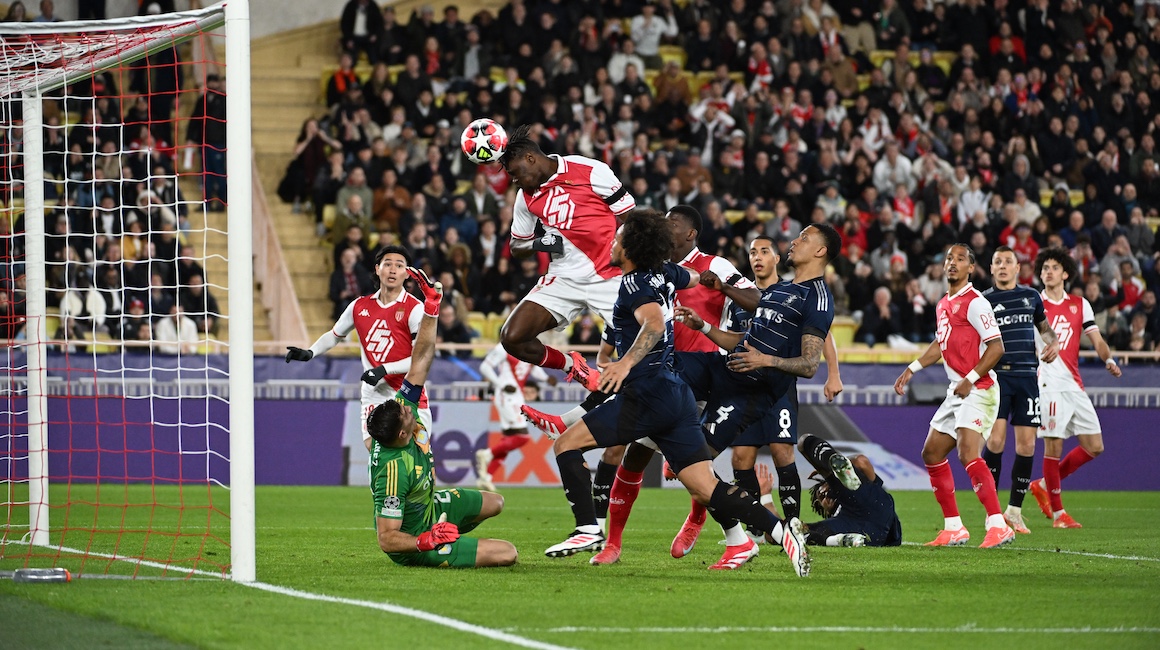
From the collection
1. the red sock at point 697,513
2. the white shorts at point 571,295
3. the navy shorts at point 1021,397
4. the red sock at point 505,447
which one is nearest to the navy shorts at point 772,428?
the red sock at point 697,513

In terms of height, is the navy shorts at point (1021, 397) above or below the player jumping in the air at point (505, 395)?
above

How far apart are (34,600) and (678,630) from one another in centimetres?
322

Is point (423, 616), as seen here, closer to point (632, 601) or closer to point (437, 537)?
point (632, 601)

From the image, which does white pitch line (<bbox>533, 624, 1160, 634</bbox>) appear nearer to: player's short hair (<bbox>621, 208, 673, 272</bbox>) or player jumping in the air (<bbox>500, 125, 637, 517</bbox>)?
player's short hair (<bbox>621, 208, 673, 272</bbox>)

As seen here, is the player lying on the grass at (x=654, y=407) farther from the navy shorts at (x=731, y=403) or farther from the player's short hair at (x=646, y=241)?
the navy shorts at (x=731, y=403)

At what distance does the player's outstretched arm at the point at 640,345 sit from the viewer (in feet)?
24.7

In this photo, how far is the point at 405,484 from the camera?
8094 mm

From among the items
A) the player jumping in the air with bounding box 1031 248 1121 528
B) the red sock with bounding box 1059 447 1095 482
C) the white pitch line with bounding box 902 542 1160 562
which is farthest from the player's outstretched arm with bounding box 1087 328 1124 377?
the white pitch line with bounding box 902 542 1160 562

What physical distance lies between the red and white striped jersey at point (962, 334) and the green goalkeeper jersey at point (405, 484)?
182 inches

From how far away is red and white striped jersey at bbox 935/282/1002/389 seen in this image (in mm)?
10883

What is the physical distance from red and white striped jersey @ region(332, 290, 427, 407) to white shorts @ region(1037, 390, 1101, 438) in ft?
20.9

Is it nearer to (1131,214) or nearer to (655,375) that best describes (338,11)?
(1131,214)

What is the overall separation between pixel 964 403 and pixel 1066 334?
3126mm

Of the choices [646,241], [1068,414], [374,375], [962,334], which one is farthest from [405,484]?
[1068,414]
